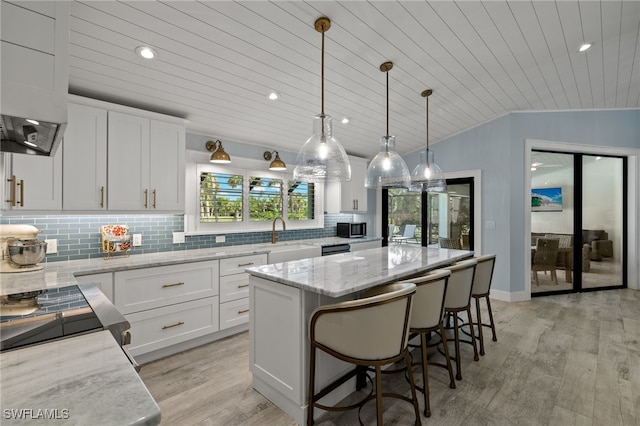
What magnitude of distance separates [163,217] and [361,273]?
2.40 meters

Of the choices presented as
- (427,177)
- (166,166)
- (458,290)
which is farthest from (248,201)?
(458,290)

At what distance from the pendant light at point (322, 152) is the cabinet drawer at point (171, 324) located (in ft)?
5.76

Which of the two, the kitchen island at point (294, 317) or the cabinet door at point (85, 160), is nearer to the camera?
the kitchen island at point (294, 317)

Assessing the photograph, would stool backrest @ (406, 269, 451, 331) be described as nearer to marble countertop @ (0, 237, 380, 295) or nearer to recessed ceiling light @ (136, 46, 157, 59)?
marble countertop @ (0, 237, 380, 295)

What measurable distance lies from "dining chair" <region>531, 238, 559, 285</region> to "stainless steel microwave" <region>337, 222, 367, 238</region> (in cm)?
275

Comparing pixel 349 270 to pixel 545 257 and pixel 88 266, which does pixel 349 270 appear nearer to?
pixel 88 266

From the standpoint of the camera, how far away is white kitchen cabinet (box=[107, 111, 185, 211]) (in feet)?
9.09

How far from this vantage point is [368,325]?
1639 mm

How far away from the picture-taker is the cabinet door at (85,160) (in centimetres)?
253

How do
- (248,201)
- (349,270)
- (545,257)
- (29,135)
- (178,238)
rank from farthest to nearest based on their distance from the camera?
(545,257), (248,201), (178,238), (349,270), (29,135)

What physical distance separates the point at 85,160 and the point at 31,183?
408mm

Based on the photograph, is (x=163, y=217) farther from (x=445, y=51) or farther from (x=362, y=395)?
(x=445, y=51)

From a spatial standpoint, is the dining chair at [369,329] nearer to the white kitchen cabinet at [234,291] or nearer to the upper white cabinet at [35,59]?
the upper white cabinet at [35,59]

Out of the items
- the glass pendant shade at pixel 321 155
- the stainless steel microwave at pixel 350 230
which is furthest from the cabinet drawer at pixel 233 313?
the stainless steel microwave at pixel 350 230
